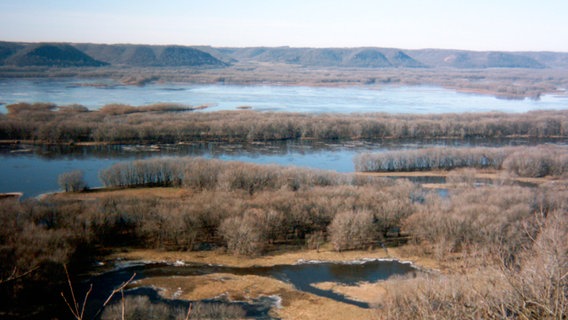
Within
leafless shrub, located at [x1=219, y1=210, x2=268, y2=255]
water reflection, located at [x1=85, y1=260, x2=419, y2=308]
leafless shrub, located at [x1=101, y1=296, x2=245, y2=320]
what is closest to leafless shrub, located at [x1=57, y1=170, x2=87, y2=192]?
water reflection, located at [x1=85, y1=260, x2=419, y2=308]

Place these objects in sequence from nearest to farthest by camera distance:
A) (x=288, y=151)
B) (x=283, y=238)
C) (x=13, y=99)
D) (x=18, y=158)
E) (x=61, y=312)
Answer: (x=61, y=312) < (x=283, y=238) < (x=18, y=158) < (x=288, y=151) < (x=13, y=99)

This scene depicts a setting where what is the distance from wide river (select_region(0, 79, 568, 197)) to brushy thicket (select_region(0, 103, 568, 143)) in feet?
9.04

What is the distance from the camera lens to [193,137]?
49.8 m

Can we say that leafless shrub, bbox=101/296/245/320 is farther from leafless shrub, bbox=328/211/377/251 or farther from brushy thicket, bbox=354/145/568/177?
brushy thicket, bbox=354/145/568/177

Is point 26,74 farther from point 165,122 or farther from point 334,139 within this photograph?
point 334,139

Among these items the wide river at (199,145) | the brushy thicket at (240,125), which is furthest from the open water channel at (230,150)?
the brushy thicket at (240,125)

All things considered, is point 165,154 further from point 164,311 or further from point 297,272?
point 164,311

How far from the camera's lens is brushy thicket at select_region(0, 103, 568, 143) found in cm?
4706

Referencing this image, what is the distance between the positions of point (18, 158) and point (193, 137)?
17587mm

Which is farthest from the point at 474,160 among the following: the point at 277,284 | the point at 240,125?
the point at 277,284

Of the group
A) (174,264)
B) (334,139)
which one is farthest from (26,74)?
(174,264)

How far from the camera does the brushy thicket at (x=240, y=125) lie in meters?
47.1

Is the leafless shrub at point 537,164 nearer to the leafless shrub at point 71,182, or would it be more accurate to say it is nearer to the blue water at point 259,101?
the blue water at point 259,101

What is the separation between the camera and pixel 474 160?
41656mm
